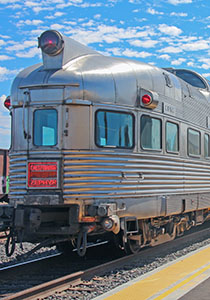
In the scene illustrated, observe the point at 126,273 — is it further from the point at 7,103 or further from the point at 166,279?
the point at 7,103

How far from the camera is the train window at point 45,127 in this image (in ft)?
24.7

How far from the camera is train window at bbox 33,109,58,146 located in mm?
7523

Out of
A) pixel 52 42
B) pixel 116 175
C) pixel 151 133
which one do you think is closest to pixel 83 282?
pixel 116 175

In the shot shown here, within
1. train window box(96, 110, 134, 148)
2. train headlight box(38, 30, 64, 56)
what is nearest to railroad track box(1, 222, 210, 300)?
train window box(96, 110, 134, 148)

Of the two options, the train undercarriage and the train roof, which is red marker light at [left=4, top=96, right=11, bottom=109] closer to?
the train roof

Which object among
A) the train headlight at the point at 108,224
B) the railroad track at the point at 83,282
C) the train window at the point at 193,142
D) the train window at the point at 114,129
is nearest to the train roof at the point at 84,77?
the train window at the point at 114,129

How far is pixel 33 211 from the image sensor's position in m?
7.24

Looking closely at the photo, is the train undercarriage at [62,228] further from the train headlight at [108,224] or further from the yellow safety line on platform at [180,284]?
the yellow safety line on platform at [180,284]

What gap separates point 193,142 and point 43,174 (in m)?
4.42

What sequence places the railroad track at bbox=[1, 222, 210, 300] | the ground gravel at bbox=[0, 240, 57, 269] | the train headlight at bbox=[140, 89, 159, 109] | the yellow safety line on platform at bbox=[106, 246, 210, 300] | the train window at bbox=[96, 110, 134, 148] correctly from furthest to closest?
the ground gravel at bbox=[0, 240, 57, 269], the train headlight at bbox=[140, 89, 159, 109], the train window at bbox=[96, 110, 134, 148], the railroad track at bbox=[1, 222, 210, 300], the yellow safety line on platform at bbox=[106, 246, 210, 300]

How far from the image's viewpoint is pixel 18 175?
7688 mm

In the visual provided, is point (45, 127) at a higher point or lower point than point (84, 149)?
higher

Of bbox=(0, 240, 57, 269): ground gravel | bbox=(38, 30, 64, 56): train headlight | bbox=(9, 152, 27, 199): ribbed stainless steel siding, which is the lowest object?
bbox=(0, 240, 57, 269): ground gravel

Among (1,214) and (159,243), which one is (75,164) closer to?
(1,214)
